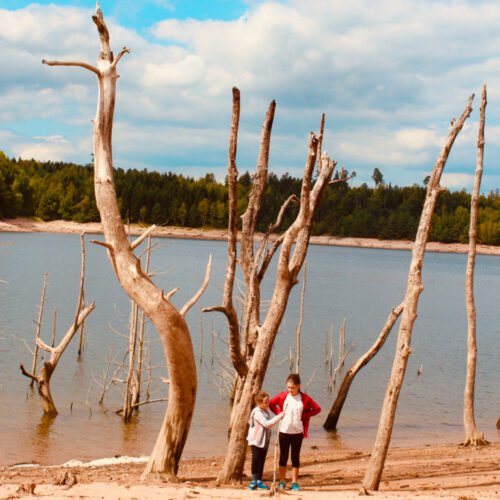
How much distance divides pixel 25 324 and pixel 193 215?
124m

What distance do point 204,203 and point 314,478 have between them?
5614 inches

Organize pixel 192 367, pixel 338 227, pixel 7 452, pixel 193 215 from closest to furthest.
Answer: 1. pixel 192 367
2. pixel 7 452
3. pixel 193 215
4. pixel 338 227

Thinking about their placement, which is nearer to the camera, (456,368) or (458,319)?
(456,368)

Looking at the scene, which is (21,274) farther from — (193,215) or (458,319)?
(193,215)

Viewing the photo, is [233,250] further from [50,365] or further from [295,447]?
[50,365]

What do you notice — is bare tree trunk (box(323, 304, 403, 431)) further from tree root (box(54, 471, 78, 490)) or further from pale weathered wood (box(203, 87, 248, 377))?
tree root (box(54, 471, 78, 490))

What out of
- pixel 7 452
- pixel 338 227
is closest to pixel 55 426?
pixel 7 452

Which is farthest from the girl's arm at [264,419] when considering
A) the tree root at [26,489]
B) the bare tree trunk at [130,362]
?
the bare tree trunk at [130,362]

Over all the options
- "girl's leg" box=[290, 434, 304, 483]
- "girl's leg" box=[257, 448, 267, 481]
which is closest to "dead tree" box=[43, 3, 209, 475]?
"girl's leg" box=[257, 448, 267, 481]

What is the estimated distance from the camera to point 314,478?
1134cm

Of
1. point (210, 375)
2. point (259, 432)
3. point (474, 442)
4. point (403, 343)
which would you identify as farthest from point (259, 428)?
point (210, 375)

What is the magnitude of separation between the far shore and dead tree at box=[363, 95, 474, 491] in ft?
347

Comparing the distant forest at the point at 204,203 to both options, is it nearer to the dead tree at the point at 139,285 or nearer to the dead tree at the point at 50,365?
the dead tree at the point at 50,365

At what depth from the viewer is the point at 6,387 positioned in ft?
63.2
